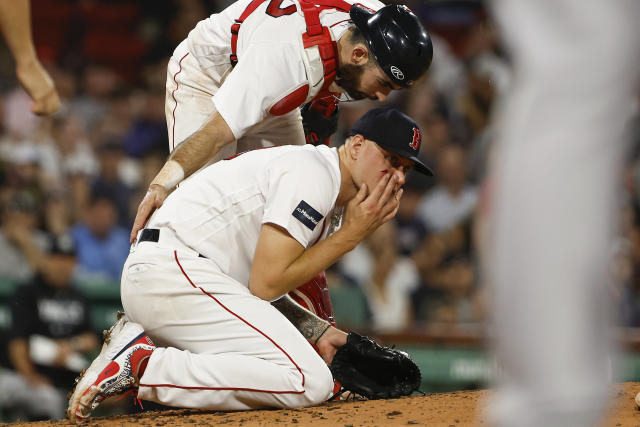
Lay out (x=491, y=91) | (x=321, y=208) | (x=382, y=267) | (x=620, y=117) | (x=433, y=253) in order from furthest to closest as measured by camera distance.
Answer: (x=491, y=91)
(x=433, y=253)
(x=382, y=267)
(x=321, y=208)
(x=620, y=117)

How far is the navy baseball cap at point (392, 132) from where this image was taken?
362 centimetres

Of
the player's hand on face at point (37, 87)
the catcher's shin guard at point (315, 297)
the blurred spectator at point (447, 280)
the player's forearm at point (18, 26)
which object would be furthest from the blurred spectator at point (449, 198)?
the player's forearm at point (18, 26)

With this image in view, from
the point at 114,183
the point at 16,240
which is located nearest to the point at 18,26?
the point at 16,240

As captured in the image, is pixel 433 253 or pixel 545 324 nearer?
pixel 545 324

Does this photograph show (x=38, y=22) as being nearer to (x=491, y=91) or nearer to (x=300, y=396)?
(x=491, y=91)

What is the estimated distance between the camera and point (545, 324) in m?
1.28

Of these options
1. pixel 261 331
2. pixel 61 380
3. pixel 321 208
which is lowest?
pixel 61 380

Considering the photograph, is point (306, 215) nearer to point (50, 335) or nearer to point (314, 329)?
point (314, 329)

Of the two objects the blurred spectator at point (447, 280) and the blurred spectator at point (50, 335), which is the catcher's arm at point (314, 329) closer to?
the blurred spectator at point (50, 335)

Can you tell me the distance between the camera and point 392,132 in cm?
365

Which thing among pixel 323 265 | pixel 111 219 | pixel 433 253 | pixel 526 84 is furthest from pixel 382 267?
pixel 526 84

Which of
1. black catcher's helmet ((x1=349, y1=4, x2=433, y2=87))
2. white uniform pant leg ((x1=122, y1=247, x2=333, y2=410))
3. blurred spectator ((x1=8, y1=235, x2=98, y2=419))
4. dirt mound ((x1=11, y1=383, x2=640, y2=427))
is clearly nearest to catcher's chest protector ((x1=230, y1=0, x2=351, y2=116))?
black catcher's helmet ((x1=349, y1=4, x2=433, y2=87))

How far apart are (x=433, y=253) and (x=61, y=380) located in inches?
145

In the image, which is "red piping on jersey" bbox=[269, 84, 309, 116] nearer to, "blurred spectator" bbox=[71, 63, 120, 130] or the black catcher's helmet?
the black catcher's helmet
